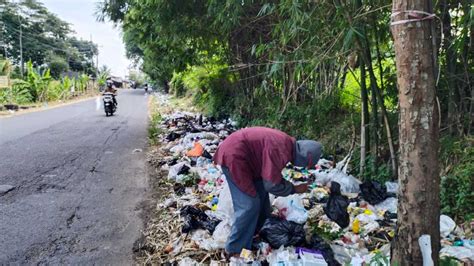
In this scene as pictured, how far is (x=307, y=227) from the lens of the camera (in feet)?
11.9

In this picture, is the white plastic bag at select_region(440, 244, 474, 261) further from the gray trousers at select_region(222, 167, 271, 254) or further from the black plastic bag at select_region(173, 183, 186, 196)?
the black plastic bag at select_region(173, 183, 186, 196)

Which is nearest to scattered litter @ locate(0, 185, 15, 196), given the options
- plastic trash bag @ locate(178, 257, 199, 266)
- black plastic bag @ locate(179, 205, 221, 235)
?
black plastic bag @ locate(179, 205, 221, 235)

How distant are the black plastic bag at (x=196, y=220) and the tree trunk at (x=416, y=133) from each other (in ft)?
6.23

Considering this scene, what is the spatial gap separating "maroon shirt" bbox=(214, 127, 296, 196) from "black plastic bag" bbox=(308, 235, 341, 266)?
657 mm

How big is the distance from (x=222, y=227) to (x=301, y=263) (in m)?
0.90

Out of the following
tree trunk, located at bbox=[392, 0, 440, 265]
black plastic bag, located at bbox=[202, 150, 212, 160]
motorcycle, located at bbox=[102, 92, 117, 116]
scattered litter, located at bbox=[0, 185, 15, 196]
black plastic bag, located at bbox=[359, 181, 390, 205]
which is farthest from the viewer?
motorcycle, located at bbox=[102, 92, 117, 116]

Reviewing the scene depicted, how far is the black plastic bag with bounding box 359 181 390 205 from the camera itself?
13.6ft

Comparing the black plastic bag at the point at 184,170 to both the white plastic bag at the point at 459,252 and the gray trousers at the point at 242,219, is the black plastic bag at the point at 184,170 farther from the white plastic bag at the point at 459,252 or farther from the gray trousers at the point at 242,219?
the white plastic bag at the point at 459,252

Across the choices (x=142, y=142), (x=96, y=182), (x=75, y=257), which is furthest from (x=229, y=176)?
(x=142, y=142)

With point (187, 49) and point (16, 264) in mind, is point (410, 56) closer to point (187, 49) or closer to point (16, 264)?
point (16, 264)

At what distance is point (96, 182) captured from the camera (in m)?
5.59

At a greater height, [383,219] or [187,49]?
[187,49]

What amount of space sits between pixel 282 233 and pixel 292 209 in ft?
1.71

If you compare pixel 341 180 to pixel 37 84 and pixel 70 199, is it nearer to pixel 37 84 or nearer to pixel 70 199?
pixel 70 199
